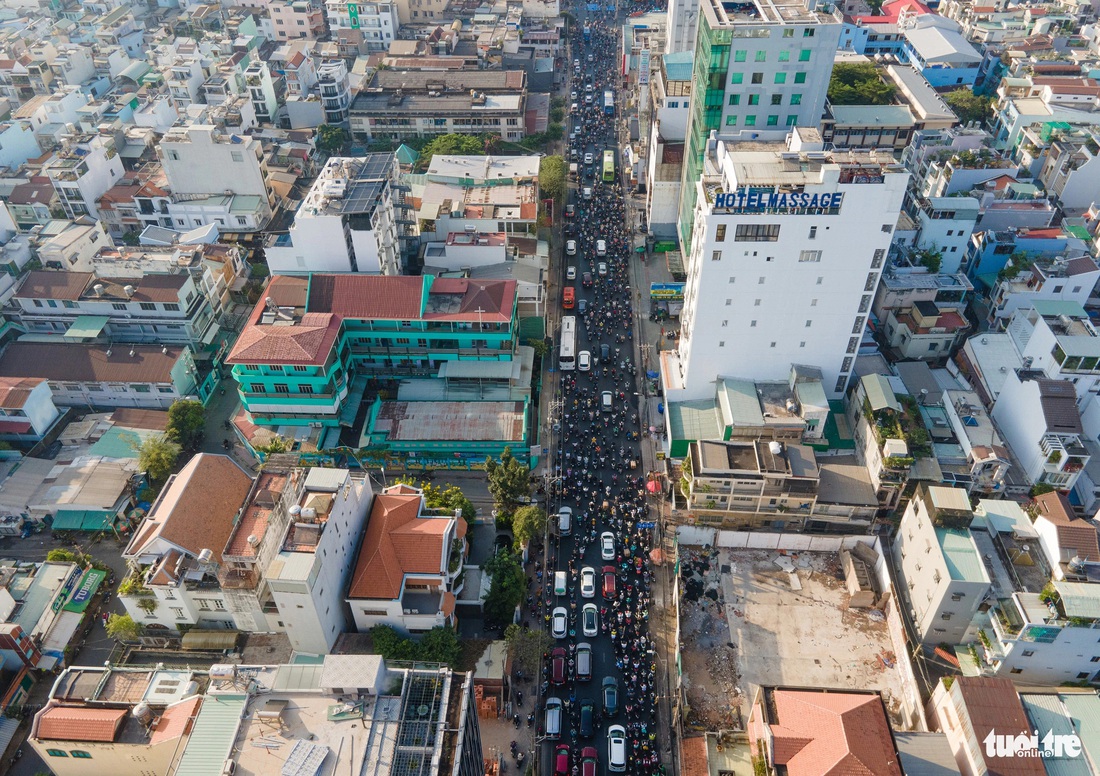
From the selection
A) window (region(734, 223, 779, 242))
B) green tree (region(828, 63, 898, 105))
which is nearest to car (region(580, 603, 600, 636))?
window (region(734, 223, 779, 242))

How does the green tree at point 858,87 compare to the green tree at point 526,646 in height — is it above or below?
above

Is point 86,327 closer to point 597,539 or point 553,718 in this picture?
point 597,539

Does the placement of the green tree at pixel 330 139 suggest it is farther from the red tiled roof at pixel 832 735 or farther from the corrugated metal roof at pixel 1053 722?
the corrugated metal roof at pixel 1053 722

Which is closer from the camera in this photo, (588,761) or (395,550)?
(588,761)

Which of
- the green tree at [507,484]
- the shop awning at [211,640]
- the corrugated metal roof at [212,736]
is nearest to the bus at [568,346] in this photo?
the green tree at [507,484]

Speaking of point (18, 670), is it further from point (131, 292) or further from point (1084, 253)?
point (1084, 253)

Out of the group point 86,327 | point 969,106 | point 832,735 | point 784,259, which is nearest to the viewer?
point 832,735

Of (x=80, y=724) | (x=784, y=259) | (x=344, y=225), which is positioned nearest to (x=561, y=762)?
(x=80, y=724)
